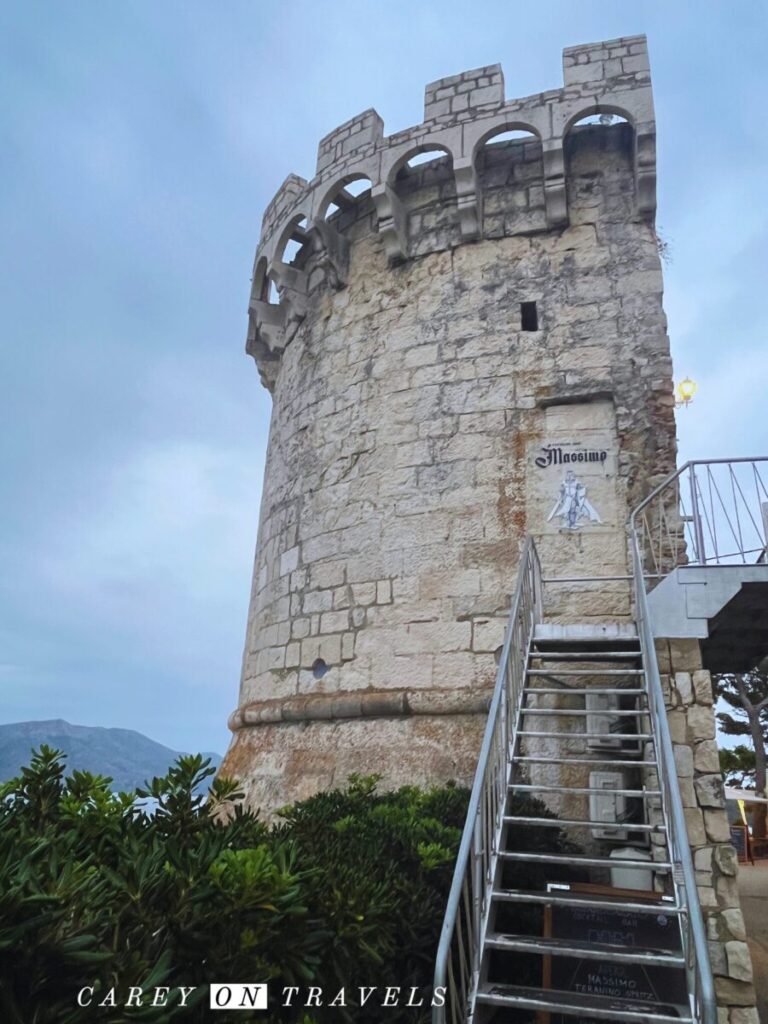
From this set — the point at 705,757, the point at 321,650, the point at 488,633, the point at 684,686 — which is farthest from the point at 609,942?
the point at 321,650

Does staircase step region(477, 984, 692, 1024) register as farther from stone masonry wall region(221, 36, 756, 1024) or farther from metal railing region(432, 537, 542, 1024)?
stone masonry wall region(221, 36, 756, 1024)

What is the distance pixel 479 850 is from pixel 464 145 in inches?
241

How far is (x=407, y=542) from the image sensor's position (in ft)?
21.1

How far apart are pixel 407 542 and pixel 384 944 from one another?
4104 mm

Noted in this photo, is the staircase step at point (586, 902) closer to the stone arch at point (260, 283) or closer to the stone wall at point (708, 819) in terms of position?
the stone wall at point (708, 819)

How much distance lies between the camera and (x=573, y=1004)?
2.68m

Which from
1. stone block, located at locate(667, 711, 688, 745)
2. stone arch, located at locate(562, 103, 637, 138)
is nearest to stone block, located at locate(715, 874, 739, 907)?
stone block, located at locate(667, 711, 688, 745)

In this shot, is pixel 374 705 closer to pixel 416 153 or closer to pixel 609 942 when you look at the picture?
pixel 609 942

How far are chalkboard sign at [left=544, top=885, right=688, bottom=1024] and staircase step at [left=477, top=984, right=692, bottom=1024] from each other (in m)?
0.28

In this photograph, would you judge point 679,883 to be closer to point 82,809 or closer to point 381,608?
point 82,809

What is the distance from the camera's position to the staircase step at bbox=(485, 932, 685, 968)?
283 cm

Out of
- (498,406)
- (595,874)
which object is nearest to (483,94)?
(498,406)

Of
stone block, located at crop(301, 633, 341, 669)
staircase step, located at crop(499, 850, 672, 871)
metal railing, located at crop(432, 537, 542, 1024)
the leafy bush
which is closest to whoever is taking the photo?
the leafy bush

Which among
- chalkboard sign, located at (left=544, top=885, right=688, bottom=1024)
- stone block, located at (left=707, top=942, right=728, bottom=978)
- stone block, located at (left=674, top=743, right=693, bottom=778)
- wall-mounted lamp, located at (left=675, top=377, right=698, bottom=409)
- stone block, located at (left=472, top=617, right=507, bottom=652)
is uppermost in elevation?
wall-mounted lamp, located at (left=675, top=377, right=698, bottom=409)
